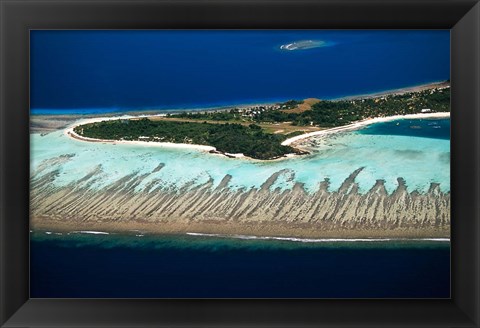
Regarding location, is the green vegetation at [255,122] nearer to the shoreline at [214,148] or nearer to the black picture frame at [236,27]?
the shoreline at [214,148]

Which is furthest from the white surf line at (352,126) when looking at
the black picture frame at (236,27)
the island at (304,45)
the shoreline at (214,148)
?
the island at (304,45)

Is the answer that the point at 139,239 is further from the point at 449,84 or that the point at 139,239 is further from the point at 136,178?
the point at 449,84

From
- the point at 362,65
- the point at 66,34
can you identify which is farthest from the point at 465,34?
the point at 66,34

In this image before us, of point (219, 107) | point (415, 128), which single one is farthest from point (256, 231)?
point (415, 128)

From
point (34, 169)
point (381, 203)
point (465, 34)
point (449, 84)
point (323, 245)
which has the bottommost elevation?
point (323, 245)

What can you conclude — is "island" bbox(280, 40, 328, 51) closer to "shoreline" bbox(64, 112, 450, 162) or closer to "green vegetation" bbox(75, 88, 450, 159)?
"green vegetation" bbox(75, 88, 450, 159)
